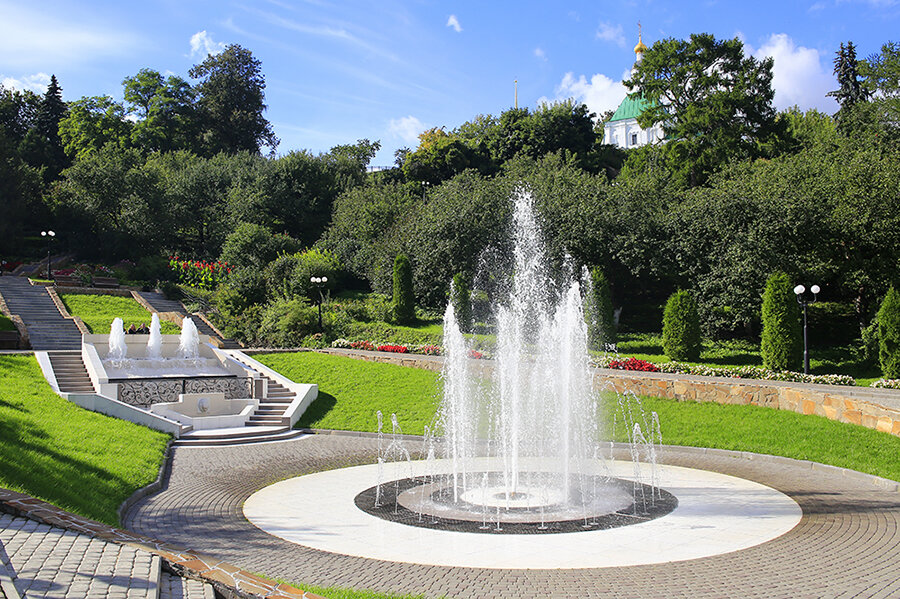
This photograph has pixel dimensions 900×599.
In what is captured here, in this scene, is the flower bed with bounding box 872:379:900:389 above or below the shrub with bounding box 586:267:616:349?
below

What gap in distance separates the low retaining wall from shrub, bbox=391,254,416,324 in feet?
40.8

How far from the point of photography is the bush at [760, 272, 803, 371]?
781 inches

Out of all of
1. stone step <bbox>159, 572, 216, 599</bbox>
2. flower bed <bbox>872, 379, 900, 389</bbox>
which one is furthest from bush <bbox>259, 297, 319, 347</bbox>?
stone step <bbox>159, 572, 216, 599</bbox>

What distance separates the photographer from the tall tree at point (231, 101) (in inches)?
2346

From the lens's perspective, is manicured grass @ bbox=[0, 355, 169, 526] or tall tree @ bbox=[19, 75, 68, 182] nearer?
manicured grass @ bbox=[0, 355, 169, 526]

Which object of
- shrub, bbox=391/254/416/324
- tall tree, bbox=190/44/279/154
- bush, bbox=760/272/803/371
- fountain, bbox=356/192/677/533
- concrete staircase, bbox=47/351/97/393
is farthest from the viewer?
tall tree, bbox=190/44/279/154

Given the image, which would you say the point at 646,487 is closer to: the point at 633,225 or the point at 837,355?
the point at 837,355

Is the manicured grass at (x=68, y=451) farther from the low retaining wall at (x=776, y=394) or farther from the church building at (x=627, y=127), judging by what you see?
the church building at (x=627, y=127)

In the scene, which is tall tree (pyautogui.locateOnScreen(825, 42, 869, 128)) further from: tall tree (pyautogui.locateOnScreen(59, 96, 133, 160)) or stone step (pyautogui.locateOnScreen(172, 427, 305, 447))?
tall tree (pyautogui.locateOnScreen(59, 96, 133, 160))

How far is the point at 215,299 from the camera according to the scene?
33062 mm

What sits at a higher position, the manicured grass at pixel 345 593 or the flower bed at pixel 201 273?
the flower bed at pixel 201 273

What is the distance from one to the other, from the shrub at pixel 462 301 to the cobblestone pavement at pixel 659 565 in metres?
16.9

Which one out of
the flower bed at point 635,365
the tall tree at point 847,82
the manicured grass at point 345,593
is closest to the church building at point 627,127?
the tall tree at point 847,82

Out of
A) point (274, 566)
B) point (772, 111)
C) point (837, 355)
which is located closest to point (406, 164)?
point (772, 111)
